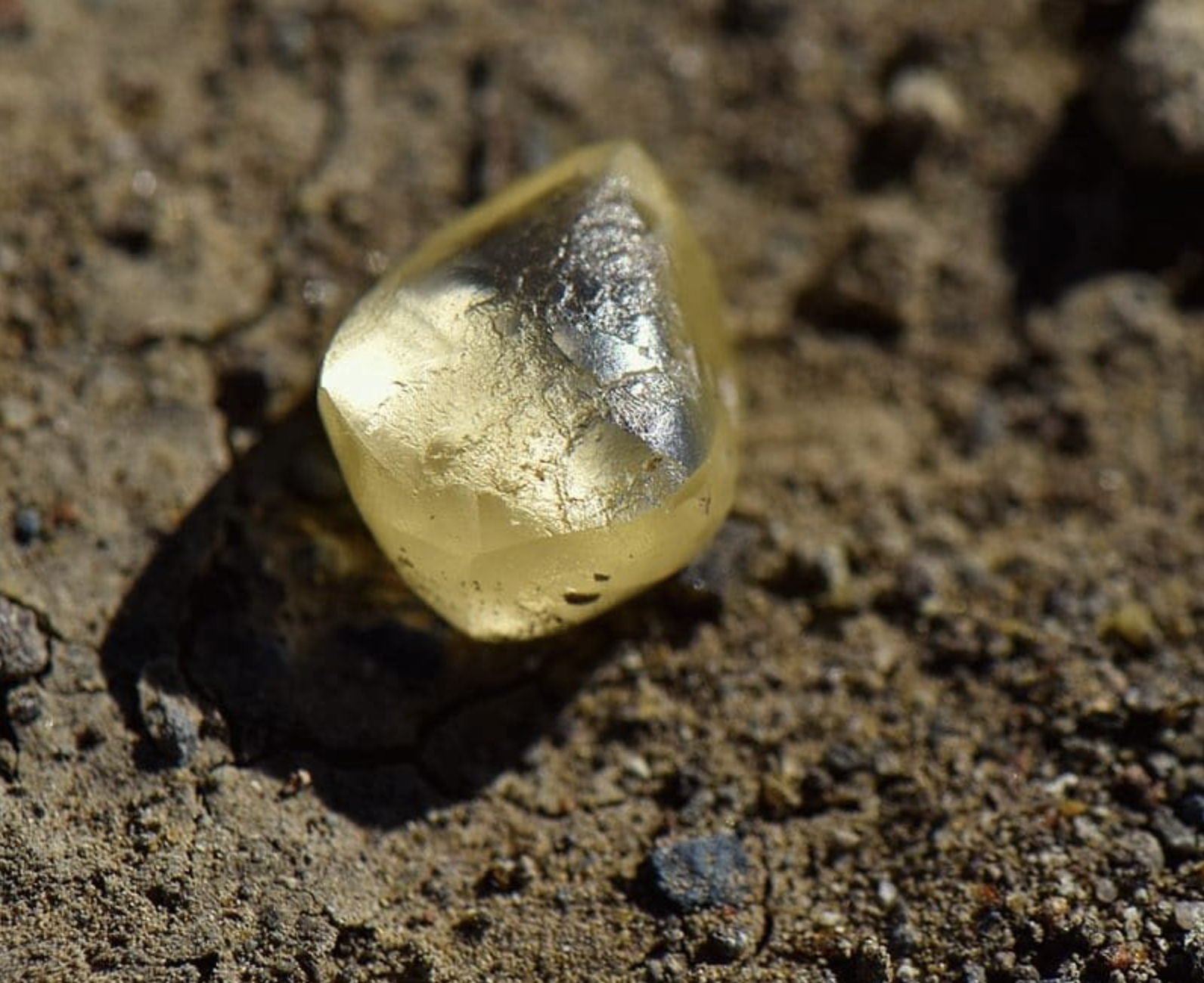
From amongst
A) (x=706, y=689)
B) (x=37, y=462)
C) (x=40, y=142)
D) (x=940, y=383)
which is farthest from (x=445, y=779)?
(x=40, y=142)

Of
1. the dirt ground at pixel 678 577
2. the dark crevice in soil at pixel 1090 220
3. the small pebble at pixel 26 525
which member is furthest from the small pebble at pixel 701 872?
the dark crevice in soil at pixel 1090 220

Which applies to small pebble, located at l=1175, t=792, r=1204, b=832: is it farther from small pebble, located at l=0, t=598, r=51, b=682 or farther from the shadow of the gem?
small pebble, located at l=0, t=598, r=51, b=682

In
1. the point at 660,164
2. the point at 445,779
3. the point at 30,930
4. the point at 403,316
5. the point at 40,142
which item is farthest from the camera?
the point at 660,164

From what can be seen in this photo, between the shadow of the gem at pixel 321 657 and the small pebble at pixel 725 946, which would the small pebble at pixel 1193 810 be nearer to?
the small pebble at pixel 725 946

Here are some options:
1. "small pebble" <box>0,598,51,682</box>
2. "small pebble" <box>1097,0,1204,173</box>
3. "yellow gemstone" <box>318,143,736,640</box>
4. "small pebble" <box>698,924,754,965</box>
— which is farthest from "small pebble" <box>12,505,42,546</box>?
"small pebble" <box>1097,0,1204,173</box>

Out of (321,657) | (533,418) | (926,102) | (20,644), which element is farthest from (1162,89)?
(20,644)

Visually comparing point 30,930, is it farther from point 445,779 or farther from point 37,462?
point 37,462

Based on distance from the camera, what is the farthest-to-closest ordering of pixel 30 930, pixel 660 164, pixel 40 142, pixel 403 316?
pixel 660 164 < pixel 40 142 < pixel 403 316 < pixel 30 930

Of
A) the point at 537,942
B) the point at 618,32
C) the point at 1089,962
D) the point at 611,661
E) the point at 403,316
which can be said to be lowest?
the point at 537,942

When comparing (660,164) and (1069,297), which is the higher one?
(1069,297)
